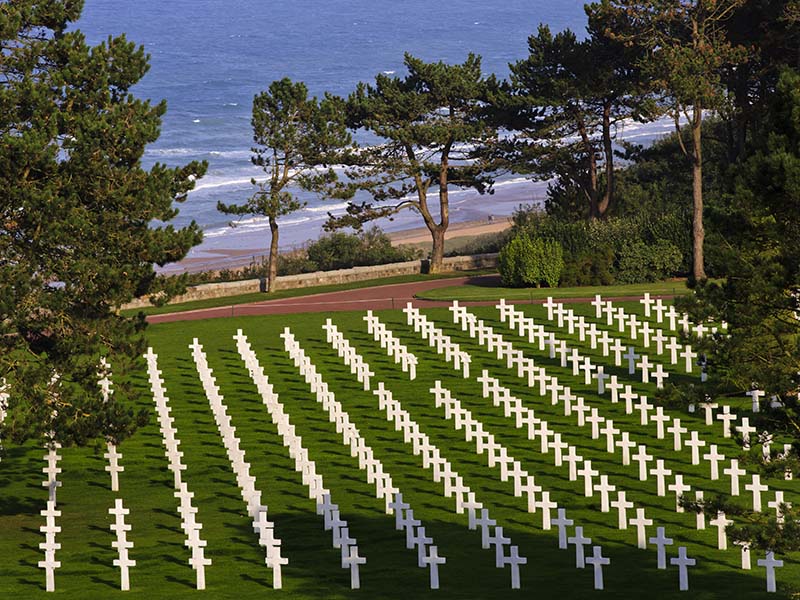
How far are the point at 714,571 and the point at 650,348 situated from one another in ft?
55.8

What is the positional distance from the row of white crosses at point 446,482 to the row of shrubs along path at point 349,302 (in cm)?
1287

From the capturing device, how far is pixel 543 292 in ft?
155

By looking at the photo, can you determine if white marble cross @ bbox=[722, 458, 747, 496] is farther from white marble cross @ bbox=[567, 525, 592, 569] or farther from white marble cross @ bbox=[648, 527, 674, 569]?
white marble cross @ bbox=[567, 525, 592, 569]

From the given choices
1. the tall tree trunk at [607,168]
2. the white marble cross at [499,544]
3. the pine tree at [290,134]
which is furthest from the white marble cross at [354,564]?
the tall tree trunk at [607,168]

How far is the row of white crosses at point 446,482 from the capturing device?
1989 cm

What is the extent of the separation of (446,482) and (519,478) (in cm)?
121

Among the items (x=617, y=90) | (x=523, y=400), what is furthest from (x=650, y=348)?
(x=617, y=90)

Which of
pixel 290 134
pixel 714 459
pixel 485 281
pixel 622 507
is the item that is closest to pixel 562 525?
pixel 622 507

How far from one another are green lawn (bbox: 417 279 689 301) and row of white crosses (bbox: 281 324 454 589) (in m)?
9.16

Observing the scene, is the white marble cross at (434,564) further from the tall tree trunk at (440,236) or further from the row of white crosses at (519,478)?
the tall tree trunk at (440,236)

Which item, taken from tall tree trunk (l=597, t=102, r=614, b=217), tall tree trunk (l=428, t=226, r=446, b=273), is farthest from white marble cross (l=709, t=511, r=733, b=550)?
→ tall tree trunk (l=428, t=226, r=446, b=273)

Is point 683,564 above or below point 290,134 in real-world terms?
below

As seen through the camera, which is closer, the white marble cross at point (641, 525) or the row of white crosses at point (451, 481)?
the row of white crosses at point (451, 481)

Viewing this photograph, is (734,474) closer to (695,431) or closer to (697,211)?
(695,431)
